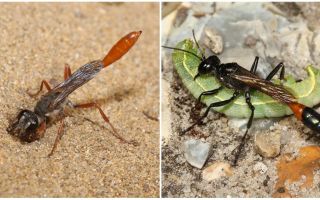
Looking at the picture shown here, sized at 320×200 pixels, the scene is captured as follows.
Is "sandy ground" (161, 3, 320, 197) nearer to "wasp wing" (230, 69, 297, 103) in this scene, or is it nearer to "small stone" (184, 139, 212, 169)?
"small stone" (184, 139, 212, 169)

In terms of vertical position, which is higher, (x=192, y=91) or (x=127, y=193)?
(x=192, y=91)

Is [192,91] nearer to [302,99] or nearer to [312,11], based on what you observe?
[302,99]

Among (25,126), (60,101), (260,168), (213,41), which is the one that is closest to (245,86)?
(213,41)

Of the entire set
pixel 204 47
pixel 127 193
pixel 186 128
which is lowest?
pixel 127 193

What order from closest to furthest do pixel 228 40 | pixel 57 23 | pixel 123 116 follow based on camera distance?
pixel 123 116, pixel 228 40, pixel 57 23

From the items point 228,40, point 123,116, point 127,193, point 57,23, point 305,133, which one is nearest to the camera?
point 127,193

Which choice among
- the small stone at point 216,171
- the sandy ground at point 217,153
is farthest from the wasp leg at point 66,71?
the small stone at point 216,171

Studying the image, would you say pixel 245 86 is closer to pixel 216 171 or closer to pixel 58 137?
pixel 216 171

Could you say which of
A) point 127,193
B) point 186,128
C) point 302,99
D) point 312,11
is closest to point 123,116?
point 186,128
